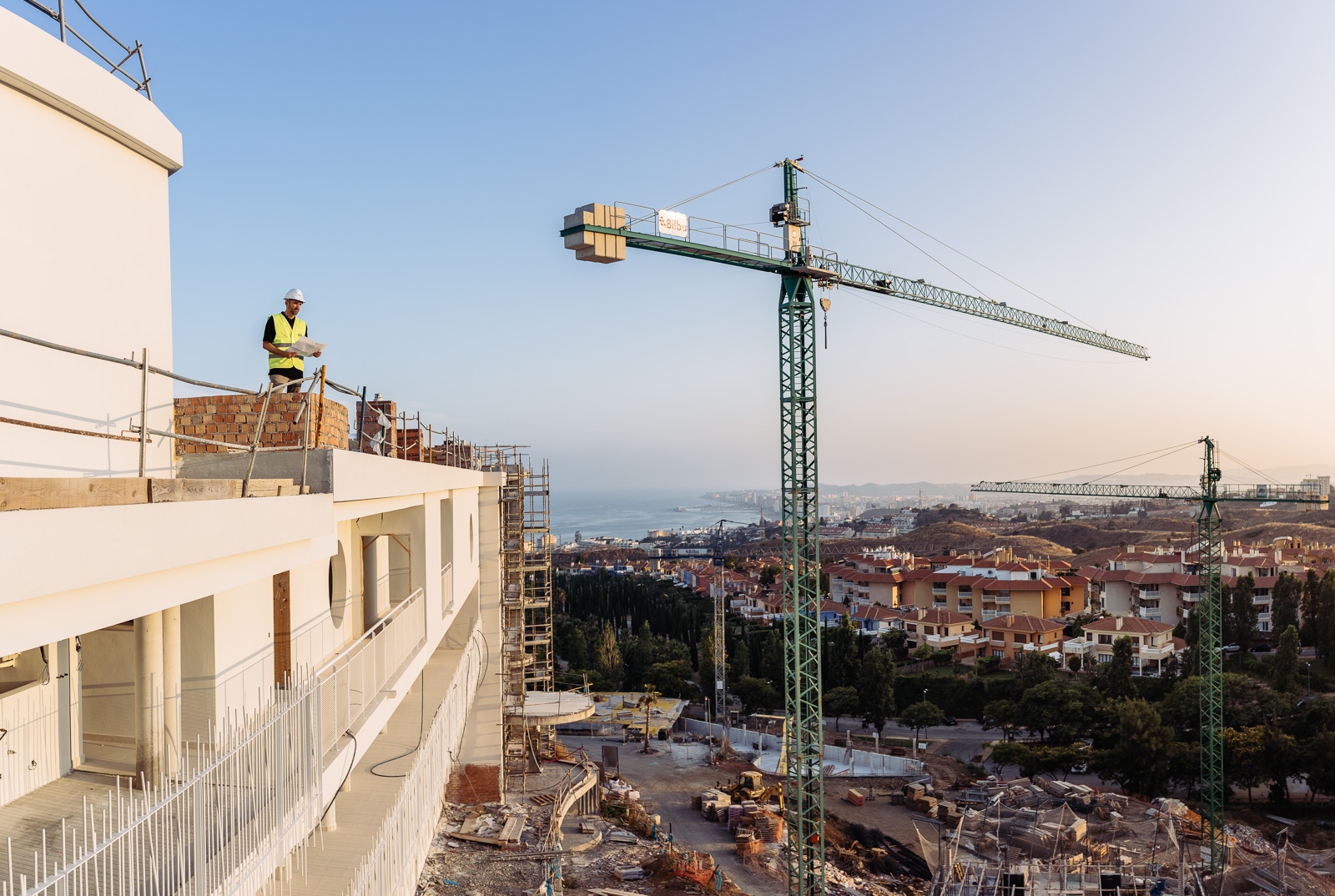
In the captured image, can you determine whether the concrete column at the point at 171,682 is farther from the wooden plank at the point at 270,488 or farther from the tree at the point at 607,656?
the tree at the point at 607,656

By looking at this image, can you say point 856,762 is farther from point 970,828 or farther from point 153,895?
point 153,895

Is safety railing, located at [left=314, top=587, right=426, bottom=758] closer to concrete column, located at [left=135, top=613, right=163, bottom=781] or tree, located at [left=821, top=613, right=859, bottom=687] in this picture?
concrete column, located at [left=135, top=613, right=163, bottom=781]

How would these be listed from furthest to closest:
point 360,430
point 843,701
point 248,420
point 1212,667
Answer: point 843,701, point 1212,667, point 360,430, point 248,420

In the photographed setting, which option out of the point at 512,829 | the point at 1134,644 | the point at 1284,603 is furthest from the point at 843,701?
the point at 512,829

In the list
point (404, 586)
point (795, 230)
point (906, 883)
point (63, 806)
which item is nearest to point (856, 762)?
point (906, 883)

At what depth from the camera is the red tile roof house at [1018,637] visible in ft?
165

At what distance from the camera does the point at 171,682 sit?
472cm

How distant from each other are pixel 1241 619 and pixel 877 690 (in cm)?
2161

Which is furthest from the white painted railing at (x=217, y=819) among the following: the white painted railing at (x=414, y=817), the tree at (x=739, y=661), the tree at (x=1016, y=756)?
the tree at (x=739, y=661)

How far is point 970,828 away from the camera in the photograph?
73.0ft

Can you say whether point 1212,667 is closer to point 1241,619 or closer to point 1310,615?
point 1241,619

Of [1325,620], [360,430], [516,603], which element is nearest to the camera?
[360,430]

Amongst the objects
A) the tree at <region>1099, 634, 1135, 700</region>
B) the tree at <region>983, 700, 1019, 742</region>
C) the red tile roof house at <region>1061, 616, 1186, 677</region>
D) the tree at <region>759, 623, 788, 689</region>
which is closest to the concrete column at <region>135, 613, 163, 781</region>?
the tree at <region>983, 700, 1019, 742</region>

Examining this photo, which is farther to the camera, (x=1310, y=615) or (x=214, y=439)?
(x=1310, y=615)
